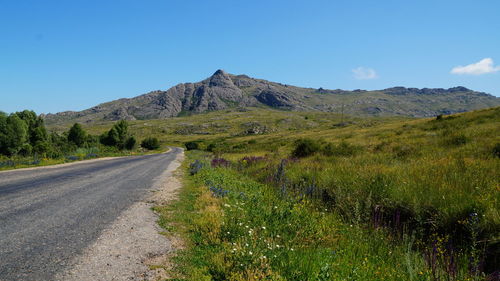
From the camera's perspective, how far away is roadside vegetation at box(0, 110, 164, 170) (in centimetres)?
2991

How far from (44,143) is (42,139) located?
1581cm

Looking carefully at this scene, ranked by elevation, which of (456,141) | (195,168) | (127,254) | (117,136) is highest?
(117,136)

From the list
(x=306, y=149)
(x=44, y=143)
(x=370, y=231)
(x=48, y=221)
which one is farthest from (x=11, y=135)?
(x=370, y=231)

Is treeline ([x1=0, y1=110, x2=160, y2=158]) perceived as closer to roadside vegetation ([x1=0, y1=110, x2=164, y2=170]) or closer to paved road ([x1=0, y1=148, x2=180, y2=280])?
roadside vegetation ([x1=0, y1=110, x2=164, y2=170])

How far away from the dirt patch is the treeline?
2759 centimetres

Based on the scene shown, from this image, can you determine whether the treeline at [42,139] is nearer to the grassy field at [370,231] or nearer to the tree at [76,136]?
the tree at [76,136]

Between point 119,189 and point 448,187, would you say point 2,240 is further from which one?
point 448,187

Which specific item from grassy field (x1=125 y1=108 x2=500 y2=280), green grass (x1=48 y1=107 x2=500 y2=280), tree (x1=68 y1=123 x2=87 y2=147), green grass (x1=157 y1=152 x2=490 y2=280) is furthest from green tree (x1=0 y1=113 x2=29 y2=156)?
green grass (x1=157 y1=152 x2=490 y2=280)

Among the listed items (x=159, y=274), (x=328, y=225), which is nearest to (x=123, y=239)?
(x=159, y=274)

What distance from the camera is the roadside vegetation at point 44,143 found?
29909 mm

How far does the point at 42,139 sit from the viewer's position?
204 ft

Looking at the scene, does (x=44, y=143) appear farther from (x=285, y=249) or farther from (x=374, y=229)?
(x=374, y=229)

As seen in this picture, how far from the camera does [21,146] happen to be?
51.6 metres

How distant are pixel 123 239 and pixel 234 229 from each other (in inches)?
96.5
